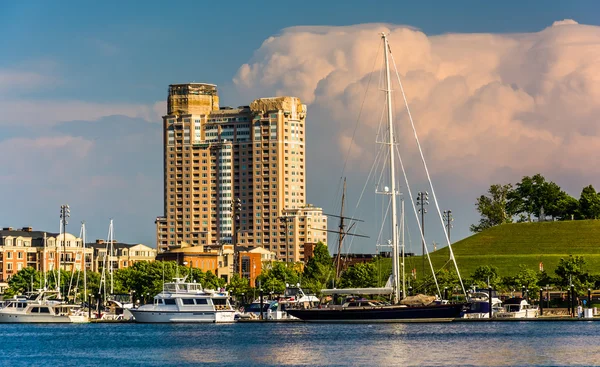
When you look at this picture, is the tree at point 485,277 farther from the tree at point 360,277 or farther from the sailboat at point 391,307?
the sailboat at point 391,307

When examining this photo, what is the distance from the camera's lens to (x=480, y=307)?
151 m

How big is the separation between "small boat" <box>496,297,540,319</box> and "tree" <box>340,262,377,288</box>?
→ 32825mm

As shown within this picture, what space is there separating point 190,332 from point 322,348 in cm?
3175

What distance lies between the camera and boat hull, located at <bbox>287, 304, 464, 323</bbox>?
12838 centimetres

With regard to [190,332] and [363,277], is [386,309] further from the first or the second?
[363,277]

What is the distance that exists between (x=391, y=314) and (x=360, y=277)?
58505 millimetres

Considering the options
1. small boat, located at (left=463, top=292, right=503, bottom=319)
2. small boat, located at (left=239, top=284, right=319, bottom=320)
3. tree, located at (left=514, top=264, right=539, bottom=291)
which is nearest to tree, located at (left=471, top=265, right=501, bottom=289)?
tree, located at (left=514, top=264, right=539, bottom=291)

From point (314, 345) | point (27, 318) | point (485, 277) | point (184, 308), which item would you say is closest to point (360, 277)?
point (485, 277)

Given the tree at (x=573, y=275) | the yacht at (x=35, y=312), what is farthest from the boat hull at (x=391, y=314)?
the yacht at (x=35, y=312)

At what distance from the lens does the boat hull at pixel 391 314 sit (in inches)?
5054

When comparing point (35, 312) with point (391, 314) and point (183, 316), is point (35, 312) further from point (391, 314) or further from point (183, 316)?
point (391, 314)

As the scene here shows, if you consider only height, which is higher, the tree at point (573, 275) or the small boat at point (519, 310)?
the tree at point (573, 275)

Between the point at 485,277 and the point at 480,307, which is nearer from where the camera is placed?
the point at 480,307

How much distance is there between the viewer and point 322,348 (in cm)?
11038
